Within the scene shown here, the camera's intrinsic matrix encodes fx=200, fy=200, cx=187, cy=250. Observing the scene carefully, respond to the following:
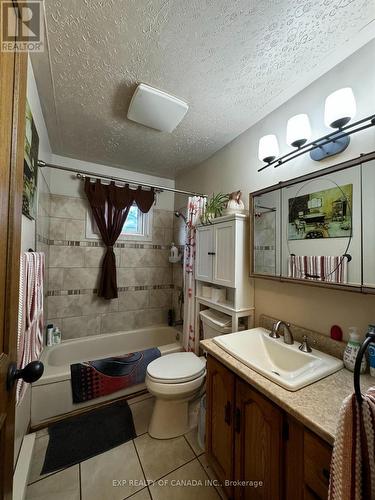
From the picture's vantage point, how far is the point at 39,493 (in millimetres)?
1103

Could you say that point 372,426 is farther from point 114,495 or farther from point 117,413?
point 117,413

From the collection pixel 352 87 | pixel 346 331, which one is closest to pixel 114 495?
pixel 346 331

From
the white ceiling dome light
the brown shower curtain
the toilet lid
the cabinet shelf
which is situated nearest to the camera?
the white ceiling dome light

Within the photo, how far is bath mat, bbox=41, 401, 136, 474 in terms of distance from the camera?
1.30 m

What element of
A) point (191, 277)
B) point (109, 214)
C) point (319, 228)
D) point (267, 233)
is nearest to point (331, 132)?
point (319, 228)

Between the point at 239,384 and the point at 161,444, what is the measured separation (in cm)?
94

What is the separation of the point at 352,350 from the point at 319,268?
0.42 metres

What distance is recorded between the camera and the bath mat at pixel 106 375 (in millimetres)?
1644

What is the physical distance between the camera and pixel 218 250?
5.54 ft

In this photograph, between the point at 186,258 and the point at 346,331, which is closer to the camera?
the point at 346,331

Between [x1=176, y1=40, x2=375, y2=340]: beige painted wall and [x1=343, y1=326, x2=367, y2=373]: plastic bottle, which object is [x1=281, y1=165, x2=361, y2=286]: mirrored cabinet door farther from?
[x1=343, y1=326, x2=367, y2=373]: plastic bottle

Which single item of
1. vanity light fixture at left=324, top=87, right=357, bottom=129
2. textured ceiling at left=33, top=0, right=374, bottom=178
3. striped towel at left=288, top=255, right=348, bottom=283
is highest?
textured ceiling at left=33, top=0, right=374, bottom=178

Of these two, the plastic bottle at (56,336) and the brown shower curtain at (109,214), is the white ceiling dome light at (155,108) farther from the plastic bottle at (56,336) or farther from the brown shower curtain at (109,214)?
the plastic bottle at (56,336)

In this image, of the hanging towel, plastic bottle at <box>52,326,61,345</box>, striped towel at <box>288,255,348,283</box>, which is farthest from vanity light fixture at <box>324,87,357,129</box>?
plastic bottle at <box>52,326,61,345</box>
